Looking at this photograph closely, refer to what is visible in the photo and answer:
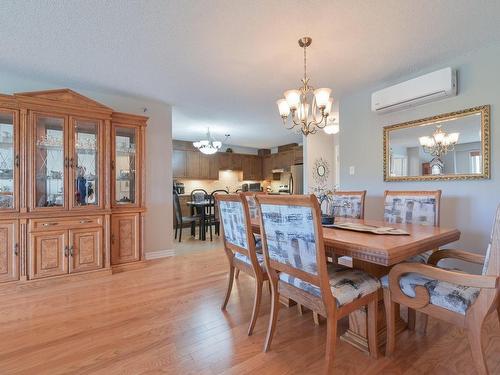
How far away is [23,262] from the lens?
8.57 ft

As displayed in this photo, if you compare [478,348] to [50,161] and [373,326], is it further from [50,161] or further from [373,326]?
[50,161]

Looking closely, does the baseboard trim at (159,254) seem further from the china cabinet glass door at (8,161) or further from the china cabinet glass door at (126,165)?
the china cabinet glass door at (8,161)

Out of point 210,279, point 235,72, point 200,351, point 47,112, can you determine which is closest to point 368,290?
point 200,351

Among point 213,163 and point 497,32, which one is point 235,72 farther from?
point 213,163

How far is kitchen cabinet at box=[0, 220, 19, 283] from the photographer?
8.42 ft

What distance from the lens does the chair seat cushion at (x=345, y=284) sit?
137 centimetres

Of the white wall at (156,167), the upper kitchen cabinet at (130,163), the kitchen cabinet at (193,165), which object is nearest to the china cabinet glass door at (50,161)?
the upper kitchen cabinet at (130,163)

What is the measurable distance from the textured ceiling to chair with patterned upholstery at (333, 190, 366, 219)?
1.37 metres

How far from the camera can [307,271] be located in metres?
1.35

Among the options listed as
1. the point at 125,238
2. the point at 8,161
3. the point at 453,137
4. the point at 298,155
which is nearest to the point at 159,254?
the point at 125,238

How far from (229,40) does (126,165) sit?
2136mm

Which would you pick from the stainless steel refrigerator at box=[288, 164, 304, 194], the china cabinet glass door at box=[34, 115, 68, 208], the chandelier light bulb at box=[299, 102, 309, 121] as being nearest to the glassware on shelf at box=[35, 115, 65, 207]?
the china cabinet glass door at box=[34, 115, 68, 208]

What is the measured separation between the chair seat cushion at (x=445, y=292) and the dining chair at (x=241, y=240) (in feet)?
2.92

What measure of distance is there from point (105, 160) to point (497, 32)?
4.04m
